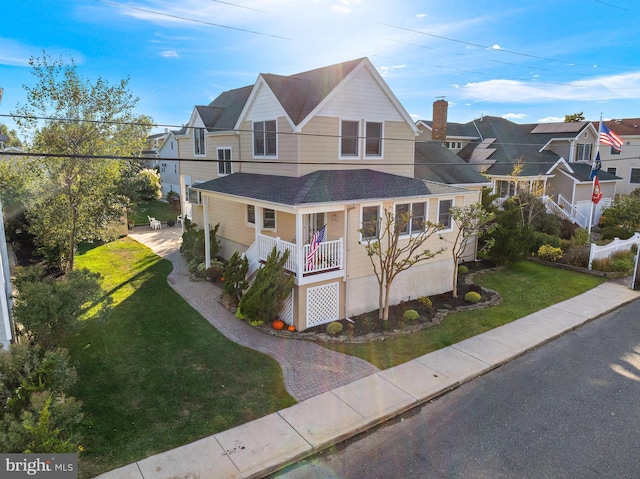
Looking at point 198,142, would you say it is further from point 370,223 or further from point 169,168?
point 169,168

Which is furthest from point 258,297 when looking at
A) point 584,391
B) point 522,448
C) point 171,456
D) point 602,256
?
point 602,256

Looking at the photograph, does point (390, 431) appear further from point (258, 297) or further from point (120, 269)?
point (120, 269)

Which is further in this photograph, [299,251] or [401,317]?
[401,317]

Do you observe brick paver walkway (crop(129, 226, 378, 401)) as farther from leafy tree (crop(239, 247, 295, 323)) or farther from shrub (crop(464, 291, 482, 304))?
shrub (crop(464, 291, 482, 304))

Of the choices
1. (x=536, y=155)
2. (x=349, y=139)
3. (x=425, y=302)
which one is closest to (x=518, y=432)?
(x=425, y=302)

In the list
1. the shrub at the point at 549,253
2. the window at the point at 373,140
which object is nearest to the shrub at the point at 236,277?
the window at the point at 373,140

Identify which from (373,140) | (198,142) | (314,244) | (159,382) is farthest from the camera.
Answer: (198,142)

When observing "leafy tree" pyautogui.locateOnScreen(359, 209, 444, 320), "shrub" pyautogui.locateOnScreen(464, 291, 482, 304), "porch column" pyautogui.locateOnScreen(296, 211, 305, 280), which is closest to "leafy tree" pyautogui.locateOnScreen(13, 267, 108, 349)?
"porch column" pyautogui.locateOnScreen(296, 211, 305, 280)
